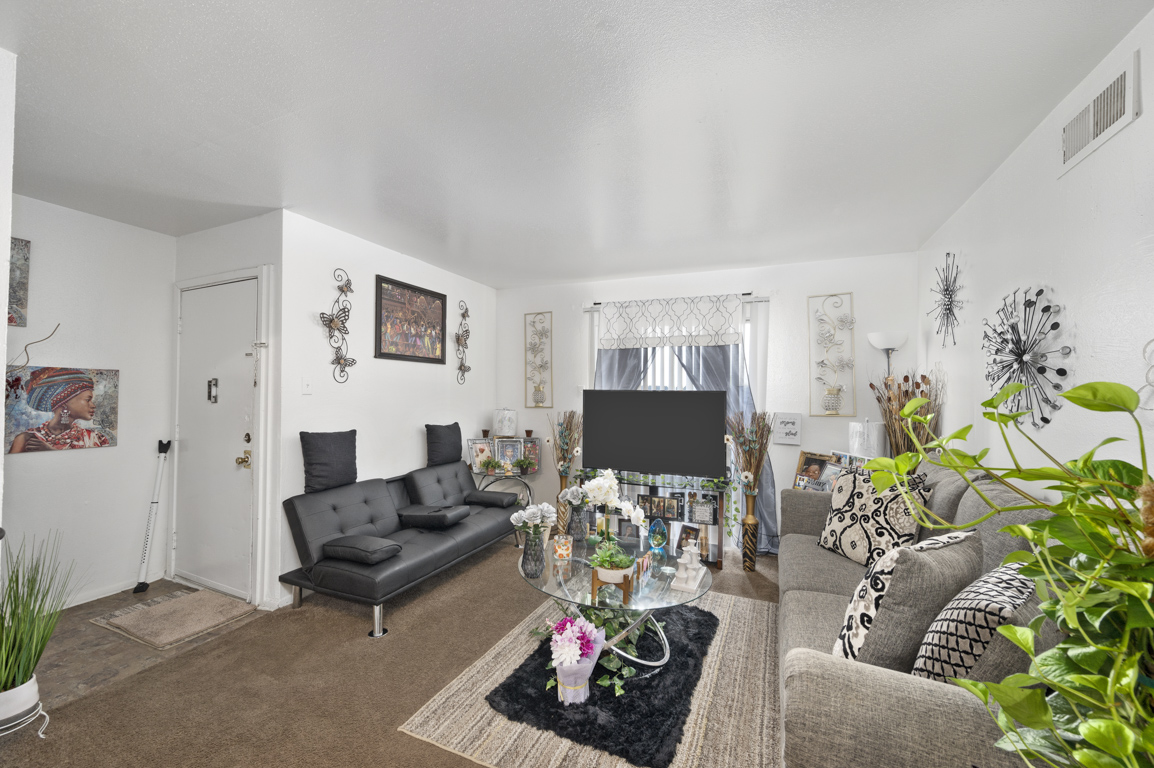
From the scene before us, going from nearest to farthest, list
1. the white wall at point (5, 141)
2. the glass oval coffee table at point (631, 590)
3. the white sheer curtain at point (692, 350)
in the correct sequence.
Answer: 1. the white wall at point (5, 141)
2. the glass oval coffee table at point (631, 590)
3. the white sheer curtain at point (692, 350)

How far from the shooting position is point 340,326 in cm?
358

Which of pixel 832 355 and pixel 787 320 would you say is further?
pixel 787 320

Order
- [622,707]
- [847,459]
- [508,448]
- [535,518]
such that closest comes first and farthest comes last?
[622,707] → [535,518] → [847,459] → [508,448]

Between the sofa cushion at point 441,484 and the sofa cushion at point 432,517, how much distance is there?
22cm

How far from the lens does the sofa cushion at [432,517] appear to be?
356 centimetres

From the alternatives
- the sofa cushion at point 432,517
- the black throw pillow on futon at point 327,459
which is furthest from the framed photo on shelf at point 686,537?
the black throw pillow on futon at point 327,459

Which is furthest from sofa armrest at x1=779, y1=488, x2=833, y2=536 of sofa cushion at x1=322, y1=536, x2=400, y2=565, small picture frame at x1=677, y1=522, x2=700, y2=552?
sofa cushion at x1=322, y1=536, x2=400, y2=565

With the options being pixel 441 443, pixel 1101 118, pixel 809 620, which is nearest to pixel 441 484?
pixel 441 443

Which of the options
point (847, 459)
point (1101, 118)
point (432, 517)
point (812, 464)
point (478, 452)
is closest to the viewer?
point (1101, 118)

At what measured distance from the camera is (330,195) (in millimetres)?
2973

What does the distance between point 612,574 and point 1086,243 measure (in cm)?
232

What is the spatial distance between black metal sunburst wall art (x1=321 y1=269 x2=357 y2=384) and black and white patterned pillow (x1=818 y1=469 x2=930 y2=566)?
137 inches

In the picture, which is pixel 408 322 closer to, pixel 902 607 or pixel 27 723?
pixel 27 723

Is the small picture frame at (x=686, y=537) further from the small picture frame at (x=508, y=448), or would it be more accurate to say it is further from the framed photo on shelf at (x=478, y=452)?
the framed photo on shelf at (x=478, y=452)
